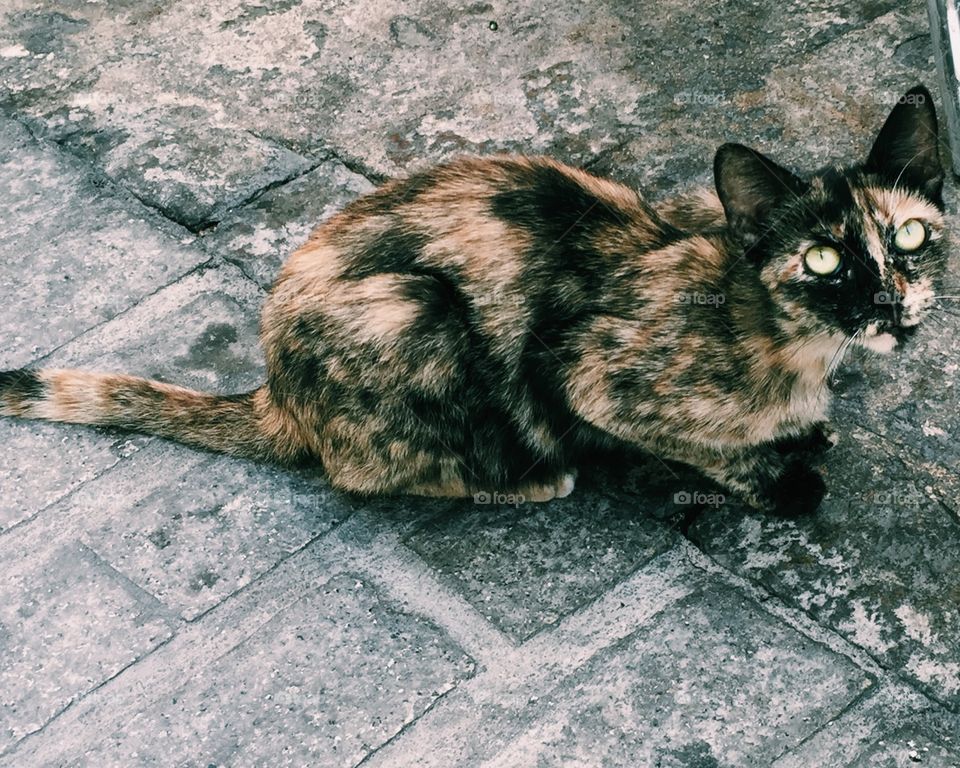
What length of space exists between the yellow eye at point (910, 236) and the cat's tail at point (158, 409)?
161cm

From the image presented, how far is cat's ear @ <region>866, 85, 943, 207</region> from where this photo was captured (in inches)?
110

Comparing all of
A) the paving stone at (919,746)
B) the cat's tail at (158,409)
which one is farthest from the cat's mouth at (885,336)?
the cat's tail at (158,409)

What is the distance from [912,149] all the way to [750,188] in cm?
39

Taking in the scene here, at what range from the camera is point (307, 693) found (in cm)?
301

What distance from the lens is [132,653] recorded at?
3129mm

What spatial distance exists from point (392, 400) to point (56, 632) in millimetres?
1026

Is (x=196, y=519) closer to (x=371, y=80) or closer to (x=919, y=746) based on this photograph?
(x=919, y=746)

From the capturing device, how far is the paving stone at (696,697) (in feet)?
9.20

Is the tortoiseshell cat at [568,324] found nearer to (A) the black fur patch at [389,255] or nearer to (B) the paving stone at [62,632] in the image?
(A) the black fur patch at [389,255]

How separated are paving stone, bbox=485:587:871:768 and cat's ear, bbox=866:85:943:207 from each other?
41.9 inches

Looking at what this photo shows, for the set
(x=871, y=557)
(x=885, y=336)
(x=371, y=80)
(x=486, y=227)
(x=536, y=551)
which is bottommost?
(x=536, y=551)

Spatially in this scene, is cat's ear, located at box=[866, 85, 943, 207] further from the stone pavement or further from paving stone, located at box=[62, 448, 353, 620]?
paving stone, located at box=[62, 448, 353, 620]

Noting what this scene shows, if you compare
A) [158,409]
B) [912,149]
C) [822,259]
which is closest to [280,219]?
[158,409]

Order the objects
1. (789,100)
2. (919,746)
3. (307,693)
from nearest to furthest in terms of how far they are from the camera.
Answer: (919,746) < (307,693) < (789,100)
